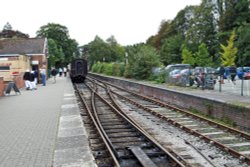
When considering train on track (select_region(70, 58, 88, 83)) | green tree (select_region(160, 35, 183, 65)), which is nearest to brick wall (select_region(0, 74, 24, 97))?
train on track (select_region(70, 58, 88, 83))

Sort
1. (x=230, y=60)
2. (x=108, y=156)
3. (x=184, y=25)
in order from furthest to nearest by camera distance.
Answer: (x=184, y=25) < (x=230, y=60) < (x=108, y=156)

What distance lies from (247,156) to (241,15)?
66796 mm

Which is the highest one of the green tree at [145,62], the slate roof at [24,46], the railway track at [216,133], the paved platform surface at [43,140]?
the slate roof at [24,46]

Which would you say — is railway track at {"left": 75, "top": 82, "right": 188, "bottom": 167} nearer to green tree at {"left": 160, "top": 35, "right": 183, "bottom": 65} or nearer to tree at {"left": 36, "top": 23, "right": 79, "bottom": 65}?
green tree at {"left": 160, "top": 35, "right": 183, "bottom": 65}

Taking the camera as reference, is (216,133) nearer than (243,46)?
Yes

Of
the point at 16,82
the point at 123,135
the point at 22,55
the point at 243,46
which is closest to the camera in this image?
the point at 123,135

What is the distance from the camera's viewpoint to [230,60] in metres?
58.0

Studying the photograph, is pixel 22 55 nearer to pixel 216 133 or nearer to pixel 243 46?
pixel 216 133

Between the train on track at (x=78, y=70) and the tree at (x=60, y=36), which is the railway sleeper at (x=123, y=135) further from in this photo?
the tree at (x=60, y=36)

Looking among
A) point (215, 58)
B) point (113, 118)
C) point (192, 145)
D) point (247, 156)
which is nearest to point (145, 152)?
point (192, 145)

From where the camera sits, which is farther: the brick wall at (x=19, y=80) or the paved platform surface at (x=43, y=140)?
the brick wall at (x=19, y=80)

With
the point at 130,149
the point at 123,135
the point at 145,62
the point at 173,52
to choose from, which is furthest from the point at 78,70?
the point at 130,149

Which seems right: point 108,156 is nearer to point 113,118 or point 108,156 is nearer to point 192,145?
point 192,145

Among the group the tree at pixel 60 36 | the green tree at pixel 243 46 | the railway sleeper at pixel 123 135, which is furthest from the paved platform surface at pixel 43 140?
the tree at pixel 60 36
